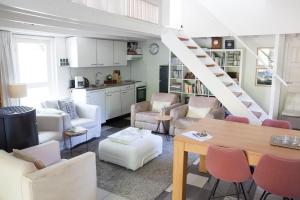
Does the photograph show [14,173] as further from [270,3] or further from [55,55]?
[270,3]

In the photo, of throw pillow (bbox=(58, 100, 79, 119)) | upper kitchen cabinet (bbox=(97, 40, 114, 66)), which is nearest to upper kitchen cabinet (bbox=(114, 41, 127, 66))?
upper kitchen cabinet (bbox=(97, 40, 114, 66))

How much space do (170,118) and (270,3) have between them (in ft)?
10.8

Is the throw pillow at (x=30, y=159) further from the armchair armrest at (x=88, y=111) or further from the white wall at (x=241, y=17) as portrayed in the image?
the white wall at (x=241, y=17)

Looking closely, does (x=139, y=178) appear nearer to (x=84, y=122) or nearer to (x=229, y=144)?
(x=229, y=144)

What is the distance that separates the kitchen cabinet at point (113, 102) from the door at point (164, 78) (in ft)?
4.29

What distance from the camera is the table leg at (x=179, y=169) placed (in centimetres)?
274

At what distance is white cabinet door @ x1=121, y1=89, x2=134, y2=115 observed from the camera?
6.83m

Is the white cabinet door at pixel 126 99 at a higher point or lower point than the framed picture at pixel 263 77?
lower

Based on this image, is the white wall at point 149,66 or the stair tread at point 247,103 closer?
the stair tread at point 247,103

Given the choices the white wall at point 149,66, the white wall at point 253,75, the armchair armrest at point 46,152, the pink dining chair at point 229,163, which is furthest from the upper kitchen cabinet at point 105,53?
the pink dining chair at point 229,163

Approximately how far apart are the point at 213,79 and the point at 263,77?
1899 mm

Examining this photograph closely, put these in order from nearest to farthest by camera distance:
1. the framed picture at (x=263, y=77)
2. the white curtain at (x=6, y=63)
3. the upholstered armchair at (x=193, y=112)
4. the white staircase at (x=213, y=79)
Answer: the white curtain at (x=6, y=63), the white staircase at (x=213, y=79), the upholstered armchair at (x=193, y=112), the framed picture at (x=263, y=77)

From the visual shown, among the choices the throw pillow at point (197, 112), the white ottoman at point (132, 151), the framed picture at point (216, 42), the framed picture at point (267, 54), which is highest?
the framed picture at point (216, 42)

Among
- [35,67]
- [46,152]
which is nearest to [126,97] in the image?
[35,67]
